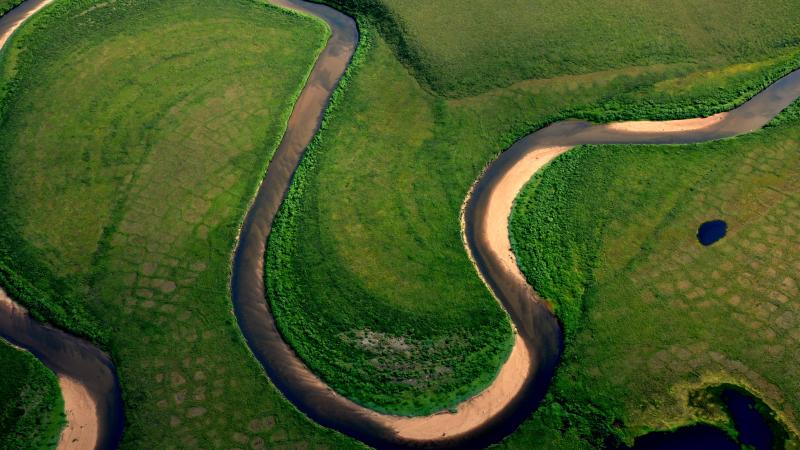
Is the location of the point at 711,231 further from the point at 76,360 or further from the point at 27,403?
the point at 27,403

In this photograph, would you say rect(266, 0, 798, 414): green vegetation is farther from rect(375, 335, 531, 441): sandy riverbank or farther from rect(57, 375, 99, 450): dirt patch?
rect(57, 375, 99, 450): dirt patch

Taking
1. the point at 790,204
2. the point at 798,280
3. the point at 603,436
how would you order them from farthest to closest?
the point at 790,204 < the point at 798,280 < the point at 603,436

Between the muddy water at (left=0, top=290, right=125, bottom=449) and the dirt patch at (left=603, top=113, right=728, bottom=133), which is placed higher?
the muddy water at (left=0, top=290, right=125, bottom=449)

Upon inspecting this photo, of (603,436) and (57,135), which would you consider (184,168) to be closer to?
(57,135)

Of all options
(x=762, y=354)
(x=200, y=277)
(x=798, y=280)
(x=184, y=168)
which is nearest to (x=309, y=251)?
(x=200, y=277)

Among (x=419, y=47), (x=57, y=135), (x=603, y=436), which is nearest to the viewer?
(x=603, y=436)

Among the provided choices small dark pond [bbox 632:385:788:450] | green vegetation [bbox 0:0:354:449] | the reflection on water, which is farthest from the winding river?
small dark pond [bbox 632:385:788:450]

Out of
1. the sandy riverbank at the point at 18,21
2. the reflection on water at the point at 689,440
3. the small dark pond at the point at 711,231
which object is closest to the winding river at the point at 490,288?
the reflection on water at the point at 689,440
